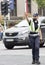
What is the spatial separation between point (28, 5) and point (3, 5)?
129 ft

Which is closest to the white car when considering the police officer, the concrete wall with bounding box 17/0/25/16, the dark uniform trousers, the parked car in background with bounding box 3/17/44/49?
the parked car in background with bounding box 3/17/44/49

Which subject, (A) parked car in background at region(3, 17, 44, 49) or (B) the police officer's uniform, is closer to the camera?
(B) the police officer's uniform

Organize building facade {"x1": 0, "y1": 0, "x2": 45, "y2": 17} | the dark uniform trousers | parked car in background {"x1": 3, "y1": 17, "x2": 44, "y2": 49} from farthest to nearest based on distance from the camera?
1. building facade {"x1": 0, "y1": 0, "x2": 45, "y2": 17}
2. parked car in background {"x1": 3, "y1": 17, "x2": 44, "y2": 49}
3. the dark uniform trousers

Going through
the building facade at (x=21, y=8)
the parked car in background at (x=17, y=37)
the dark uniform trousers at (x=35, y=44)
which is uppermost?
the dark uniform trousers at (x=35, y=44)

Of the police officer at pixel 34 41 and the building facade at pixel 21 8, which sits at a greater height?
the police officer at pixel 34 41

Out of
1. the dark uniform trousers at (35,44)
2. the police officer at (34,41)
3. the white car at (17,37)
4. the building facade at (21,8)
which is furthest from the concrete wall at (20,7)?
the dark uniform trousers at (35,44)

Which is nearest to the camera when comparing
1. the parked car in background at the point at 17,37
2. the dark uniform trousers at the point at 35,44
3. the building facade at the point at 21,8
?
the dark uniform trousers at the point at 35,44

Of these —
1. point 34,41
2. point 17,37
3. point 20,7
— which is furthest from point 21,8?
point 34,41

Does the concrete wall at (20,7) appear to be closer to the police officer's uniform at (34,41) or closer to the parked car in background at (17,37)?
the parked car in background at (17,37)

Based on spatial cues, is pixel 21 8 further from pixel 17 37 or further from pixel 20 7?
pixel 17 37

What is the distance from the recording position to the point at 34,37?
42.6 feet

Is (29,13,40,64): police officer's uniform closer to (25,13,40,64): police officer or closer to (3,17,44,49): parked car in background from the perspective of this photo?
(25,13,40,64): police officer

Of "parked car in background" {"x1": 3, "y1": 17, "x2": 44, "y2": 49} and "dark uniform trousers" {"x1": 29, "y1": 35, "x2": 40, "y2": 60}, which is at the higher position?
"dark uniform trousers" {"x1": 29, "y1": 35, "x2": 40, "y2": 60}

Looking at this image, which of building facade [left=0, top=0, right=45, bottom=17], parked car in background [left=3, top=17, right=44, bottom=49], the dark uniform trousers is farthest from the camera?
building facade [left=0, top=0, right=45, bottom=17]
